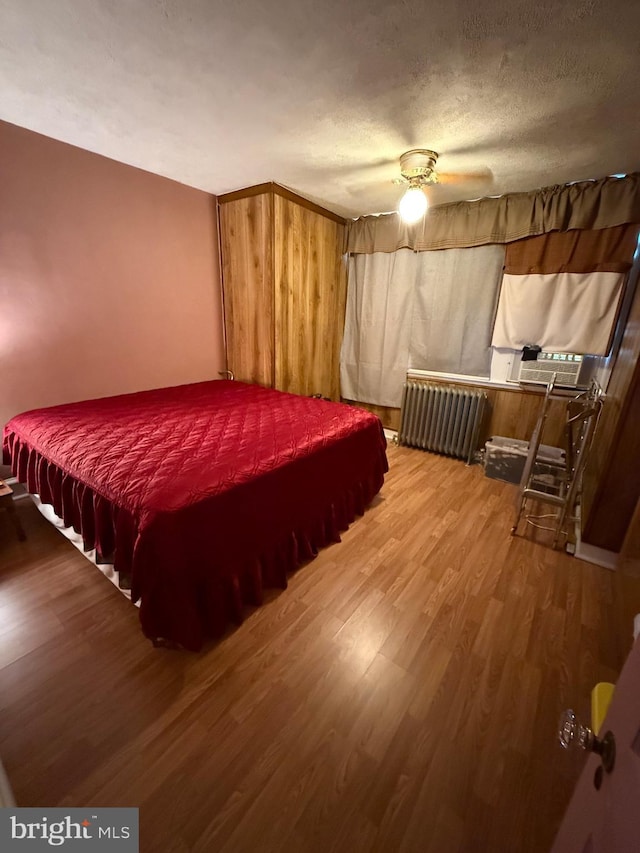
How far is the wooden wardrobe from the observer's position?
288 centimetres

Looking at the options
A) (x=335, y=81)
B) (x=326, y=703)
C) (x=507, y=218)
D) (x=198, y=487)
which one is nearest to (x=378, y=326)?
(x=507, y=218)

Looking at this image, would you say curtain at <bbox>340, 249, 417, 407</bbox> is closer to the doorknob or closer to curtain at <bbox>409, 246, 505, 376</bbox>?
curtain at <bbox>409, 246, 505, 376</bbox>

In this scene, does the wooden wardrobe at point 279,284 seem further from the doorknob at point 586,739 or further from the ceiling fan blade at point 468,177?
the doorknob at point 586,739

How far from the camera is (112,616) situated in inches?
60.5

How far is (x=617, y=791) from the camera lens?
0.47m

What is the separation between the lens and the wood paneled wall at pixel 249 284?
286cm

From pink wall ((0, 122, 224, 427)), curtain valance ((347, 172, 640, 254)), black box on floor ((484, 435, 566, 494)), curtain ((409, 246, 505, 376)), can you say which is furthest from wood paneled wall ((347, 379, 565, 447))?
pink wall ((0, 122, 224, 427))

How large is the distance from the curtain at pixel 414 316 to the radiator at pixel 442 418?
0.66 ft

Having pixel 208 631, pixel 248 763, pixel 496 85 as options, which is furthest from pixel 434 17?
pixel 248 763

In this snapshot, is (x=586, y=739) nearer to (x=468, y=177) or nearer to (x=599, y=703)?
(x=599, y=703)

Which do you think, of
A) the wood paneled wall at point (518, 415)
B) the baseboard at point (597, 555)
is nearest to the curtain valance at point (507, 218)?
the wood paneled wall at point (518, 415)

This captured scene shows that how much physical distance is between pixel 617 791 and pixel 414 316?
11.2 feet

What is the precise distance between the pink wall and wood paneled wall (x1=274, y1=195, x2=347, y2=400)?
0.74m

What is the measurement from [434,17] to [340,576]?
236 centimetres
